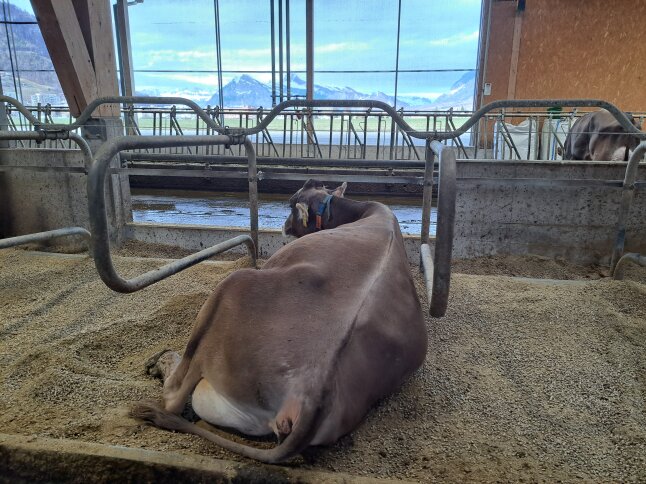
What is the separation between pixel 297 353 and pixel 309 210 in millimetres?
2399

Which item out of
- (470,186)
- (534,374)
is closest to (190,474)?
(534,374)

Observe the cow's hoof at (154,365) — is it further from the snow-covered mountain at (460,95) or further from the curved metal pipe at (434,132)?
the snow-covered mountain at (460,95)

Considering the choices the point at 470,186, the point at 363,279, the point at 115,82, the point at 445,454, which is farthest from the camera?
the point at 115,82

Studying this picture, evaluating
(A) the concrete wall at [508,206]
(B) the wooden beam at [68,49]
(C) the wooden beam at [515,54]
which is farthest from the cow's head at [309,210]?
Answer: (C) the wooden beam at [515,54]

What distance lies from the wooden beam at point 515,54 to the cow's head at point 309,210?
10780 mm

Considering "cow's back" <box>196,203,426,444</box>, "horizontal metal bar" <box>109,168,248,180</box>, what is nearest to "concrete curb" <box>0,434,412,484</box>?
"cow's back" <box>196,203,426,444</box>

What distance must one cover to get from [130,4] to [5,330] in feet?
54.2

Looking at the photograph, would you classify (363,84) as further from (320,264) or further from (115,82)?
(320,264)

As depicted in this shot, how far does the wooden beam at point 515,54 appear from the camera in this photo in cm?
1252

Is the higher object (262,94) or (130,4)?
(130,4)

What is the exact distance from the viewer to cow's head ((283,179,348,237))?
3.81 m

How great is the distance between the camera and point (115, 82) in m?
5.55

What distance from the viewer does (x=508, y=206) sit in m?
4.77

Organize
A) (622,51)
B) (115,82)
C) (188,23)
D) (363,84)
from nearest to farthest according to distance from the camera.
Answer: (115,82), (622,51), (363,84), (188,23)
